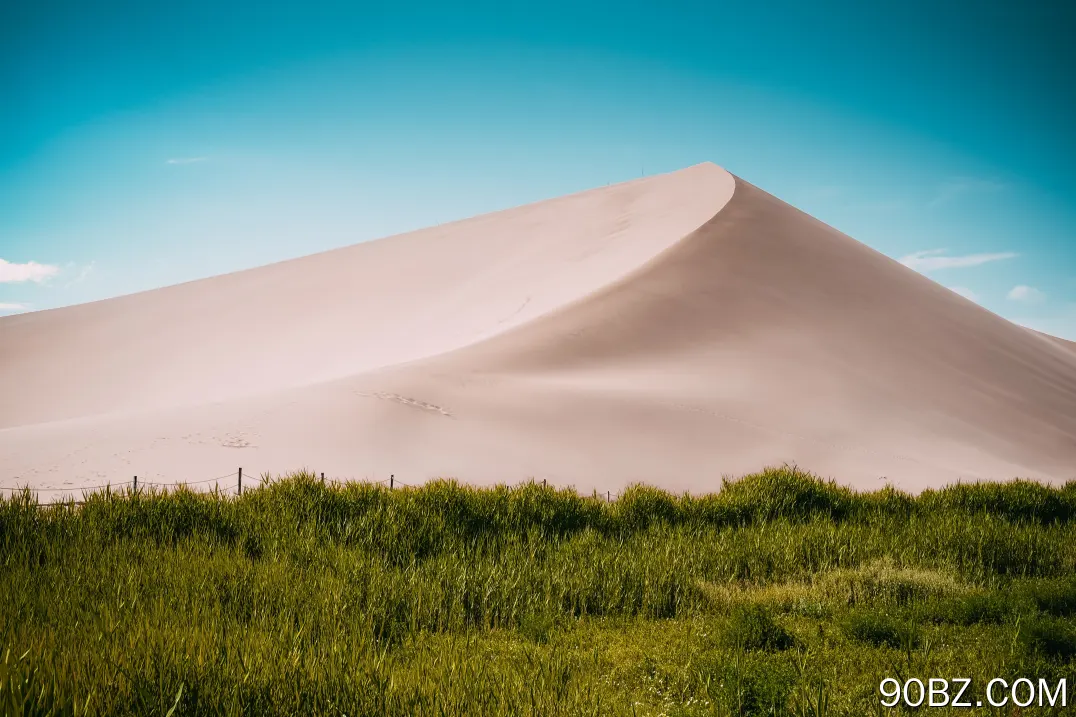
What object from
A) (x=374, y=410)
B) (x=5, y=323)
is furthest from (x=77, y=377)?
(x=374, y=410)

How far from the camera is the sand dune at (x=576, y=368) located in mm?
15938

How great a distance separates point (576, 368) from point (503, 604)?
1637cm

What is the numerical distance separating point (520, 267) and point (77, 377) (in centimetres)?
2348

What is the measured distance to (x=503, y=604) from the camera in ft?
18.4

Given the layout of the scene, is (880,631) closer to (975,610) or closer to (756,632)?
(756,632)

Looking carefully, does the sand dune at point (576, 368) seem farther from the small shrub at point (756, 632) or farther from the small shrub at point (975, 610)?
the small shrub at point (756, 632)

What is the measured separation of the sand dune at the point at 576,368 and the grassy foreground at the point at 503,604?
6.57 m

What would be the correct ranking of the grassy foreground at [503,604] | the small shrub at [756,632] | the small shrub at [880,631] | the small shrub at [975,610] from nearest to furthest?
1. the grassy foreground at [503,604]
2. the small shrub at [756,632]
3. the small shrub at [880,631]
4. the small shrub at [975,610]

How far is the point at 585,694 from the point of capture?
12.5 feet

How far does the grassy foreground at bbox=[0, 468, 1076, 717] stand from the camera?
3510 millimetres

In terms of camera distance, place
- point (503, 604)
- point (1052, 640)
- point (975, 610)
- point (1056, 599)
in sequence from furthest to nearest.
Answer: point (1056, 599)
point (975, 610)
point (503, 604)
point (1052, 640)

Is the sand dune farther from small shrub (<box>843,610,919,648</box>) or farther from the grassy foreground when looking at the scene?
small shrub (<box>843,610,919,648</box>)

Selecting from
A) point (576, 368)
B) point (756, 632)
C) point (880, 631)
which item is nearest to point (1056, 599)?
point (880, 631)

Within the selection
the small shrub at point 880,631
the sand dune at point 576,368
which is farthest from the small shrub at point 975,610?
the sand dune at point 576,368
